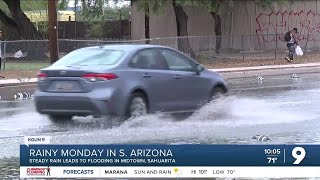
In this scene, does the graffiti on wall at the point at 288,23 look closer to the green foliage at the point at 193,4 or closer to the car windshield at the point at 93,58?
the green foliage at the point at 193,4

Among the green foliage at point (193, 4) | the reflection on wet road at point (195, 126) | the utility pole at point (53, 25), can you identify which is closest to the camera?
the reflection on wet road at point (195, 126)

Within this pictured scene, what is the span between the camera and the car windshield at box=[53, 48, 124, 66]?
1173cm

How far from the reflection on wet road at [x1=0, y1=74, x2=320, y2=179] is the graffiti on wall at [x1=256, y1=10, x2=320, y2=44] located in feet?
81.4

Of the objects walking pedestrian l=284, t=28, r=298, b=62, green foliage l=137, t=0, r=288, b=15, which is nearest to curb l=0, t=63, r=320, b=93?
walking pedestrian l=284, t=28, r=298, b=62

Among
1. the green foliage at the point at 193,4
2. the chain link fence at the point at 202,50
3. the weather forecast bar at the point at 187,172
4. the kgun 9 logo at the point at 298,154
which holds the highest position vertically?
the green foliage at the point at 193,4

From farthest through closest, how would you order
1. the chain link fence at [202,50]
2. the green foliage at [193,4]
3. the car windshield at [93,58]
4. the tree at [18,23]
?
1. the tree at [18,23]
2. the green foliage at [193,4]
3. the chain link fence at [202,50]
4. the car windshield at [93,58]

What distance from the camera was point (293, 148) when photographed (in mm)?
5676

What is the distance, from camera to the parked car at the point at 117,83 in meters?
11.2

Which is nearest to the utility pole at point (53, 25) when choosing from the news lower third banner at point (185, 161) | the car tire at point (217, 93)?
the car tire at point (217, 93)

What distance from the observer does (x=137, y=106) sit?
11703 millimetres

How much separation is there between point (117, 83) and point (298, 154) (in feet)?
19.7

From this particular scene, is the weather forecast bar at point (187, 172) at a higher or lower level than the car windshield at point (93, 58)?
lower

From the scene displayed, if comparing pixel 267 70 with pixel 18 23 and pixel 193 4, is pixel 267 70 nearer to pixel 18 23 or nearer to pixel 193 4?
pixel 193 4

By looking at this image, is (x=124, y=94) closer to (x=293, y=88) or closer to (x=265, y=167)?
(x=265, y=167)
